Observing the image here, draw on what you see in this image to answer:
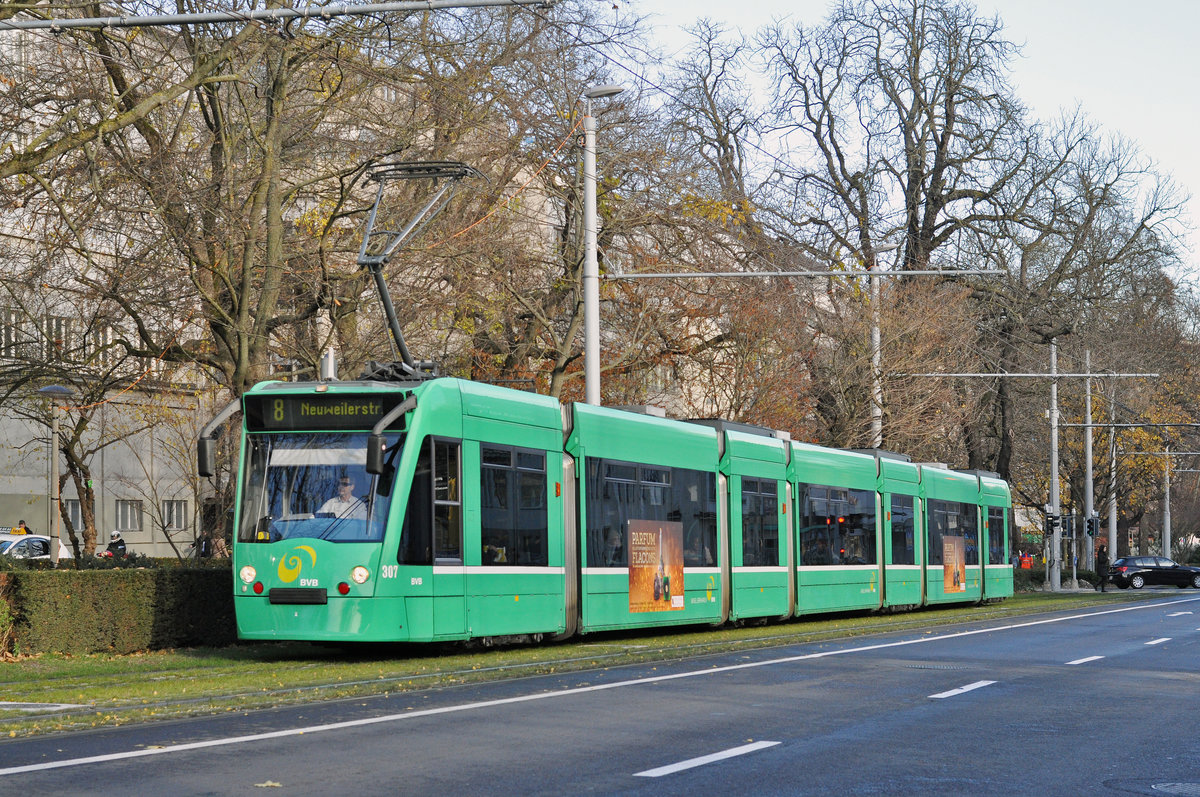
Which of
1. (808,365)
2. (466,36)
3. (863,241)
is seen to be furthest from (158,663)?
(863,241)

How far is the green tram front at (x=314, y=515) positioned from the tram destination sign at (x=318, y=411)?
0.4 inches

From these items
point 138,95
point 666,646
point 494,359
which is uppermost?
point 138,95

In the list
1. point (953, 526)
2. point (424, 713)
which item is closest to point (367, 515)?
point (424, 713)

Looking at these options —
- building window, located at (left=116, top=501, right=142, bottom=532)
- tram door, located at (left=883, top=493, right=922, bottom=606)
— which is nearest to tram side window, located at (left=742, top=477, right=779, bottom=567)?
tram door, located at (left=883, top=493, right=922, bottom=606)

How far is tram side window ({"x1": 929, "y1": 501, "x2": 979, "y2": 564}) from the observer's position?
3584 centimetres

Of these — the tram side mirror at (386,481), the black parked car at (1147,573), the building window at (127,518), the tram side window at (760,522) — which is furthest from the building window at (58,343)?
the black parked car at (1147,573)

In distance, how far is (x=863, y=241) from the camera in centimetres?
4603

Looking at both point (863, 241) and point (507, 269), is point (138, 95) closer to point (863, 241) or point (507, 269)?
point (507, 269)

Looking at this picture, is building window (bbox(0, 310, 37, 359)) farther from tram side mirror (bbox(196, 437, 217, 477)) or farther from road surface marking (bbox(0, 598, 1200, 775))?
road surface marking (bbox(0, 598, 1200, 775))

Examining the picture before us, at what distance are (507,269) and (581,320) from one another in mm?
2080

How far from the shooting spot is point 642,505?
2250 centimetres

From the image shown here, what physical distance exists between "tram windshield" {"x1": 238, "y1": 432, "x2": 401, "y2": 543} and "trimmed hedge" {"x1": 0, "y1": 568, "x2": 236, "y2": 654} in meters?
2.51

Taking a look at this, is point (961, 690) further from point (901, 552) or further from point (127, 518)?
point (127, 518)

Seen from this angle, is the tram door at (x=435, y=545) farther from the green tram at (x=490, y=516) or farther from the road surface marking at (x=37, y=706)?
the road surface marking at (x=37, y=706)
